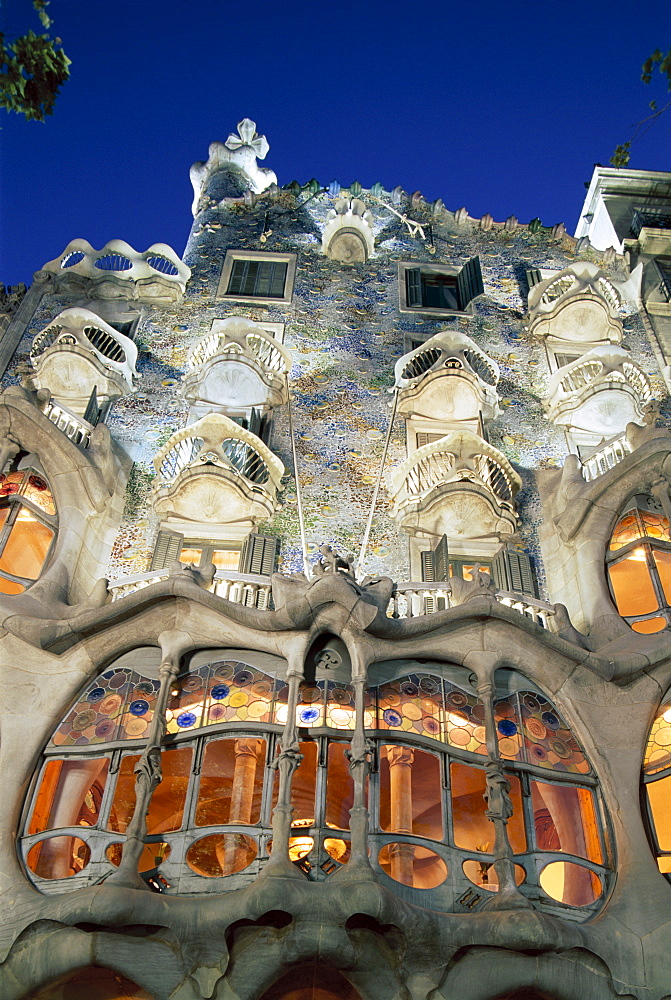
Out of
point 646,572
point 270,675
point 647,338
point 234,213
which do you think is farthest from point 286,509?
point 234,213

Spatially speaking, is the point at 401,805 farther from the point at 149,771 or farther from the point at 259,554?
the point at 259,554

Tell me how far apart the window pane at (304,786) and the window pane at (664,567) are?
5.67 metres

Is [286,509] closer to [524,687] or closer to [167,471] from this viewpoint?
[167,471]

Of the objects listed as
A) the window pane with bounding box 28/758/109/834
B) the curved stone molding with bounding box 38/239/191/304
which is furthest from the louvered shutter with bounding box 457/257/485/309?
the window pane with bounding box 28/758/109/834

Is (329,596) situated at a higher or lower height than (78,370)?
lower

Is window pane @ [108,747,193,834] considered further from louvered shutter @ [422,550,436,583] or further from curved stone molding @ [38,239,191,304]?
curved stone molding @ [38,239,191,304]

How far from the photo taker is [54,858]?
33.9 feet

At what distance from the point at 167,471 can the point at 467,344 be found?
21.8 feet

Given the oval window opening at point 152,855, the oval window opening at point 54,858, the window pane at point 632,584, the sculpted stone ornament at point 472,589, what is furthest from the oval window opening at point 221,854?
the window pane at point 632,584

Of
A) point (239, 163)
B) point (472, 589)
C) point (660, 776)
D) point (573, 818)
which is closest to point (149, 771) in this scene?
point (472, 589)

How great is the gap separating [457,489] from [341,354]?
5729mm

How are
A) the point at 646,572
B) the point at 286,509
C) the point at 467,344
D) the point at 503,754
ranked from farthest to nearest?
1. the point at 467,344
2. the point at 286,509
3. the point at 646,572
4. the point at 503,754

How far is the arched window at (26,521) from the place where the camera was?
13555 millimetres

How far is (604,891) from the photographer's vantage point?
1016 centimetres
